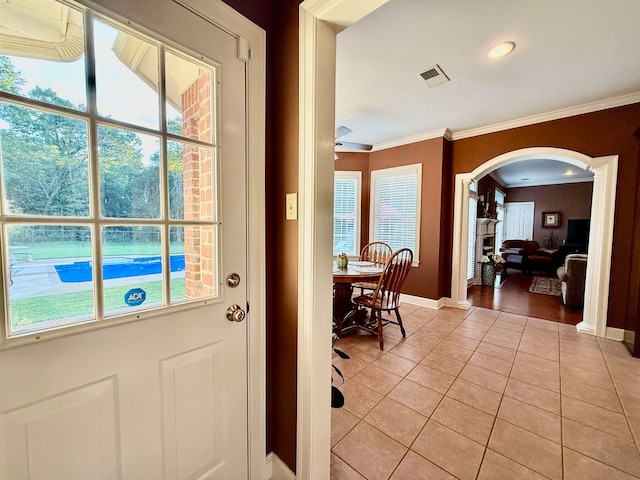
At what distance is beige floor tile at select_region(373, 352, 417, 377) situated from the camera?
2.28 meters

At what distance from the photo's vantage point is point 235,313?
110 centimetres

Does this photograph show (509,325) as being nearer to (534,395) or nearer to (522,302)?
(522,302)

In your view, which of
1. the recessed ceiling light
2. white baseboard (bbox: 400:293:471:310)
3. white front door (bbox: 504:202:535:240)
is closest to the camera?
the recessed ceiling light

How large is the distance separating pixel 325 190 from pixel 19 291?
38.8 inches

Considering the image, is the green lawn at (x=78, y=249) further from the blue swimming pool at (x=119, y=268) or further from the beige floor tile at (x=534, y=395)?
Result: the beige floor tile at (x=534, y=395)

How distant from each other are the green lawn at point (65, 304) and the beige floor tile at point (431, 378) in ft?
6.88

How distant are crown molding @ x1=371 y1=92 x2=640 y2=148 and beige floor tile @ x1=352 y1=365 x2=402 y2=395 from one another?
10.9 feet

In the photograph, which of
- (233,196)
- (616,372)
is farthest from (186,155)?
(616,372)

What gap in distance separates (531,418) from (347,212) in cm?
361

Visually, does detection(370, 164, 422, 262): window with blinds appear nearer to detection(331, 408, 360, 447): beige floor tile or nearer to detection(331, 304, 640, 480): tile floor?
detection(331, 304, 640, 480): tile floor

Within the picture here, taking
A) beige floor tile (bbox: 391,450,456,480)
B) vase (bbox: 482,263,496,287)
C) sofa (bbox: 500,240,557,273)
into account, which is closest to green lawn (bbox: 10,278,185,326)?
beige floor tile (bbox: 391,450,456,480)

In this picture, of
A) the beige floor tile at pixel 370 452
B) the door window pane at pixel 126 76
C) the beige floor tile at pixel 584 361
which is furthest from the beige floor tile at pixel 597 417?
the door window pane at pixel 126 76

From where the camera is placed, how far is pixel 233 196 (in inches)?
42.4

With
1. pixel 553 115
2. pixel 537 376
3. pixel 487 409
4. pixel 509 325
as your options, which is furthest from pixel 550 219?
pixel 487 409
